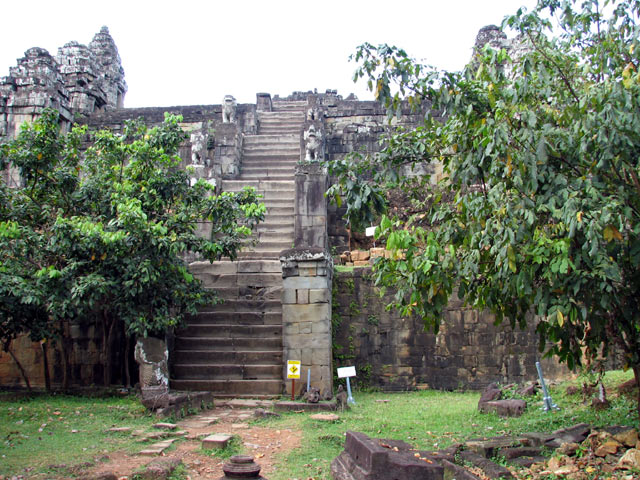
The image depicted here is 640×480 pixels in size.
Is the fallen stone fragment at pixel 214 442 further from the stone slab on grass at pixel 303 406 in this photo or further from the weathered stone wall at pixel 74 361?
the weathered stone wall at pixel 74 361

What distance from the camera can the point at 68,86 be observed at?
815 inches

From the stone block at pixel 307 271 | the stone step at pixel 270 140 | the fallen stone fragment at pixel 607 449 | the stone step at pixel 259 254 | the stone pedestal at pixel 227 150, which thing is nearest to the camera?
the fallen stone fragment at pixel 607 449

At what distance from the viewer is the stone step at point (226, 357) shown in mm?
10500

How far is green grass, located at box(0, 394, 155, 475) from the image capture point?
235 inches

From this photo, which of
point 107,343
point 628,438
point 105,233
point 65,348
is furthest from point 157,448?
point 65,348

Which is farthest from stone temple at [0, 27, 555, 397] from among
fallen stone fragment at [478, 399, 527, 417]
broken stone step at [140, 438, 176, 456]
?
fallen stone fragment at [478, 399, 527, 417]

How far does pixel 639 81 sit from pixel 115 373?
922 cm

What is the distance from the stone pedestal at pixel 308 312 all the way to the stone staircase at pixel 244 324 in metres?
0.55

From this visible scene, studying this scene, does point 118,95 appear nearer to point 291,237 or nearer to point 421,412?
point 291,237

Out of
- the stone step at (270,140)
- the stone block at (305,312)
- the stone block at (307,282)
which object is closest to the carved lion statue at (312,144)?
the stone step at (270,140)

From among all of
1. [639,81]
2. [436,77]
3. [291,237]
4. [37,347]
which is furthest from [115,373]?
[639,81]

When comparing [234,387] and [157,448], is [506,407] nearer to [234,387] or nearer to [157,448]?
[234,387]

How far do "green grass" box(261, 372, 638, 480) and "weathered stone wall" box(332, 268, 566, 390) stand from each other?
169 centimetres

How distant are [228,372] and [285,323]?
Answer: 133 centimetres
